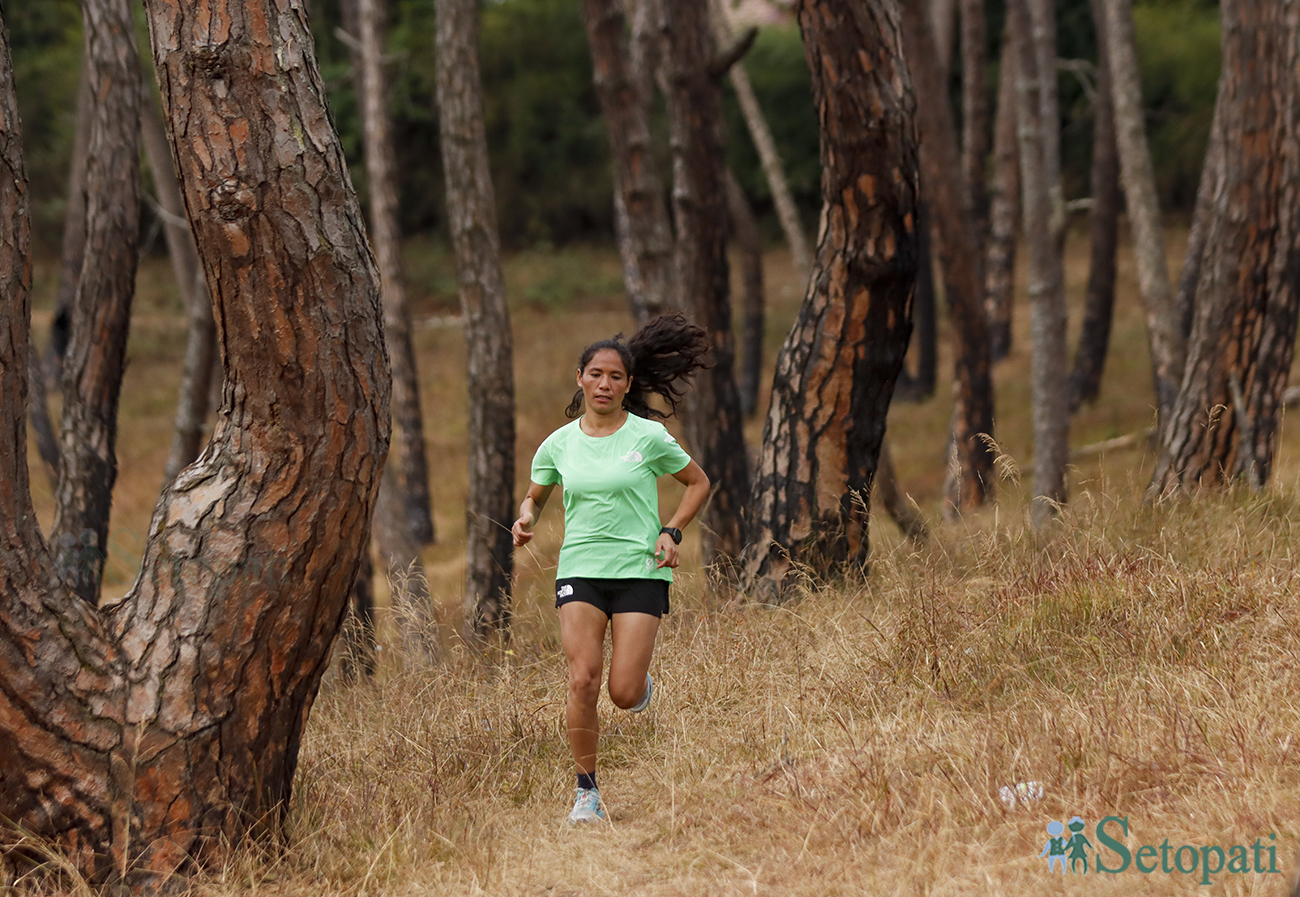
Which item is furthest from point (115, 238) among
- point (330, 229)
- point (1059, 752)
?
point (1059, 752)

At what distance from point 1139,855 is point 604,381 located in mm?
2245

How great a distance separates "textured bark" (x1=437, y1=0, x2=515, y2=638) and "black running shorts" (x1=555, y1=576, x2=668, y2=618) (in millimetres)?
4109

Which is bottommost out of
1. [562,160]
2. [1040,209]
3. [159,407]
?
[159,407]

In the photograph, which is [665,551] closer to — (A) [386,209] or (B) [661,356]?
(B) [661,356]

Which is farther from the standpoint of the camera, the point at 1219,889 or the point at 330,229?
the point at 330,229

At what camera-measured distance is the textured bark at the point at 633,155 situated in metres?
8.15

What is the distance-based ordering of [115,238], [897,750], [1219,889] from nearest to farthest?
[1219,889]
[897,750]
[115,238]

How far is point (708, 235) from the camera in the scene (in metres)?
8.02

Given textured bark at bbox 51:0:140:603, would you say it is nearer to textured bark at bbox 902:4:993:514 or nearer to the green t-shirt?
the green t-shirt

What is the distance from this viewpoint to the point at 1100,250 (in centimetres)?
1456

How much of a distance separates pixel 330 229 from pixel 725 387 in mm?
4867

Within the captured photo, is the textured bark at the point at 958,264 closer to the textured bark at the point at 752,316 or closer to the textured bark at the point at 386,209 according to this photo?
the textured bark at the point at 752,316

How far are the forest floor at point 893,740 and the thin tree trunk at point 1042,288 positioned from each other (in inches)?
126

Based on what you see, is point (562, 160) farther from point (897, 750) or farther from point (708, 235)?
point (897, 750)
